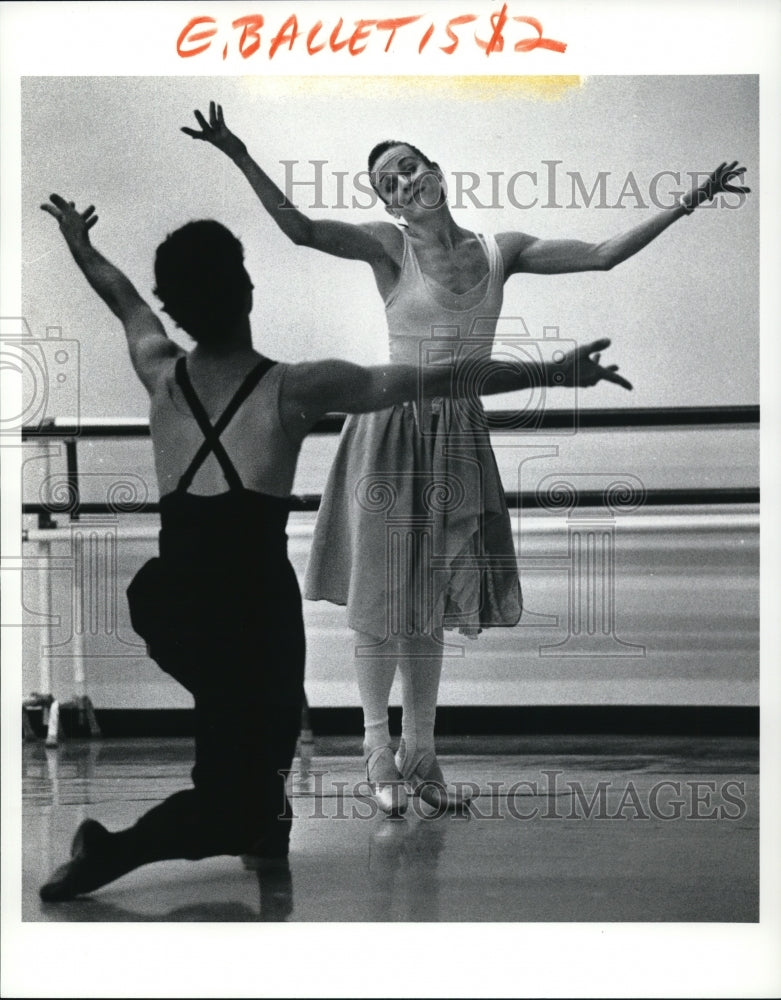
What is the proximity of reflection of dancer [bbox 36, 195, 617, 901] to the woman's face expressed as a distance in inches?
12.7

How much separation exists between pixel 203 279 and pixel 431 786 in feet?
3.67

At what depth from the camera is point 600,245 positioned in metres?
3.03

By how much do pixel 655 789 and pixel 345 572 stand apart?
771 mm

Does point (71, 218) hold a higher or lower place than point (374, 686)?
higher

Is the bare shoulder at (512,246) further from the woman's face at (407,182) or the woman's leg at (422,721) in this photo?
the woman's leg at (422,721)

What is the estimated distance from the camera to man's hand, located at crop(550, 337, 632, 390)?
302 centimetres

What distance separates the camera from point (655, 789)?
3.04m

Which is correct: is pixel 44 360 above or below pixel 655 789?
above

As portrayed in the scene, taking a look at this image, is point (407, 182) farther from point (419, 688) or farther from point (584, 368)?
point (419, 688)

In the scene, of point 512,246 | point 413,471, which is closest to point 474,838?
point 413,471

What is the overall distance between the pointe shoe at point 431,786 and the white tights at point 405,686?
0.11 ft

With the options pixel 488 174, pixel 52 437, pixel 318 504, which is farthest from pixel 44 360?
pixel 488 174

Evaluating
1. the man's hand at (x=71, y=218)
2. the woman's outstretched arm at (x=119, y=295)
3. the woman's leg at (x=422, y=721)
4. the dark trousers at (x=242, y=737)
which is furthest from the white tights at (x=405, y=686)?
the man's hand at (x=71, y=218)

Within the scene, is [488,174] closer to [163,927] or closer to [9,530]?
[9,530]
